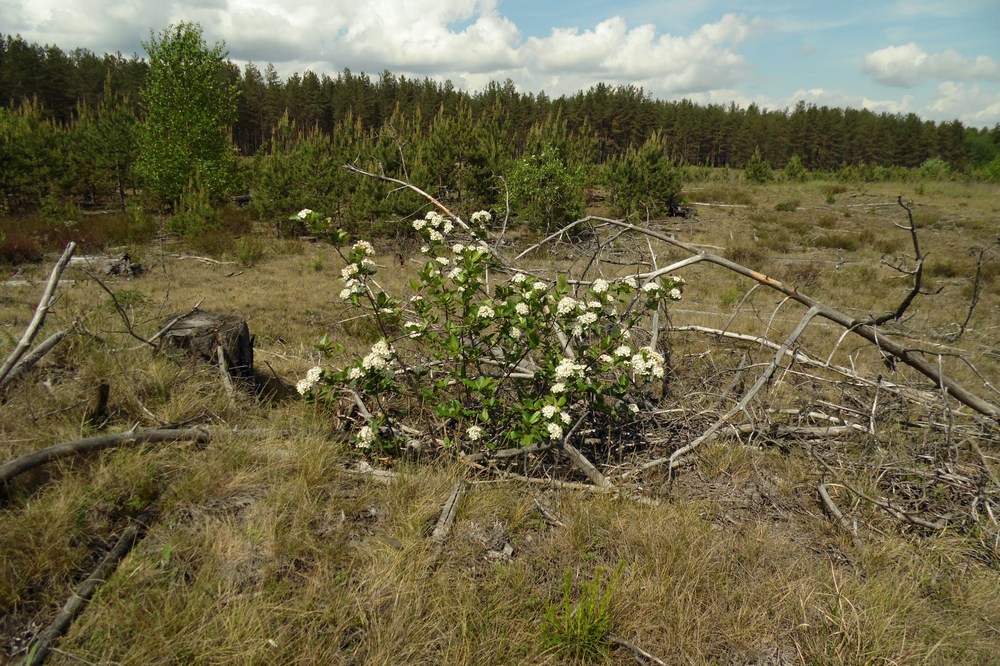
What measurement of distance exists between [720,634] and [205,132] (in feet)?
55.8

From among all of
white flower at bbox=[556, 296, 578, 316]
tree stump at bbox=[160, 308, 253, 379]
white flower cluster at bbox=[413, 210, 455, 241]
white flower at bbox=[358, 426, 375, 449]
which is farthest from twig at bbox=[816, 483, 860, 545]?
tree stump at bbox=[160, 308, 253, 379]

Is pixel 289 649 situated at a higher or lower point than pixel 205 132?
lower

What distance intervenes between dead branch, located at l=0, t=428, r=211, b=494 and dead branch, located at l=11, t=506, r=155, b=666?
0.47m

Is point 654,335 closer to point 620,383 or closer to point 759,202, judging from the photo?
point 620,383

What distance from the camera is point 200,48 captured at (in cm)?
1410

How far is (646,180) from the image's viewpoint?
60.9 ft

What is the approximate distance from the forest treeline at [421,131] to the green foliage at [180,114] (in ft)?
3.19

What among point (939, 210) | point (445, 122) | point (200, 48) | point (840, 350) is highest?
point (200, 48)

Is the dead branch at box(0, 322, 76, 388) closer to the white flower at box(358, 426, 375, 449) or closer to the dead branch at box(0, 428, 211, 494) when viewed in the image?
the dead branch at box(0, 428, 211, 494)

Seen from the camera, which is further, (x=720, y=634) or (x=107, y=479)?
(x=107, y=479)

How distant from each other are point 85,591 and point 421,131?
68.7 ft

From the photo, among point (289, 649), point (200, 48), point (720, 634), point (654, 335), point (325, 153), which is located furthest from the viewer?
point (325, 153)

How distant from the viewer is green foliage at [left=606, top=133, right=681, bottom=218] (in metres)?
18.6

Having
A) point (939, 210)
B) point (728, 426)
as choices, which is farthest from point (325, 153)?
point (939, 210)
